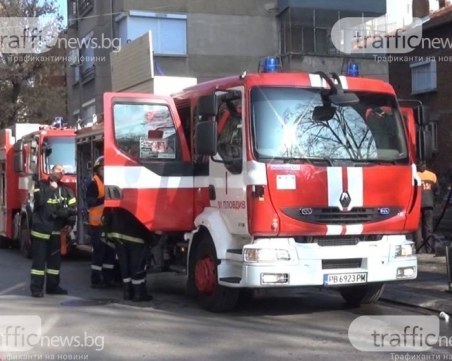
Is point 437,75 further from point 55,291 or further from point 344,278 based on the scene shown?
point 344,278

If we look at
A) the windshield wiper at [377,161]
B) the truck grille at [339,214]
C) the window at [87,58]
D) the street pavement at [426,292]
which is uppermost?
the window at [87,58]

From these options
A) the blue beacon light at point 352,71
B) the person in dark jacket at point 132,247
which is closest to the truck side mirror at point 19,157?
the person in dark jacket at point 132,247

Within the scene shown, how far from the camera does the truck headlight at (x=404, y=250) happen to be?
26.8ft

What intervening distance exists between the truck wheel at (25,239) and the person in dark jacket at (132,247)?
6137mm

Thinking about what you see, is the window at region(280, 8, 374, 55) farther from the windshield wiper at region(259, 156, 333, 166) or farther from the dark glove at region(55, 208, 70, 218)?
the windshield wiper at region(259, 156, 333, 166)

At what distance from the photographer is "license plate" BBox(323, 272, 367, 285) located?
25.5 feet

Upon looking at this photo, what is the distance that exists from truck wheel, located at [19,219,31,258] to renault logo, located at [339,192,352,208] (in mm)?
8838

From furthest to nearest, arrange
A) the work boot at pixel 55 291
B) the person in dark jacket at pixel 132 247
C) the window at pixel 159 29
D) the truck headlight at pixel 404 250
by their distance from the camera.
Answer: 1. the window at pixel 159 29
2. the work boot at pixel 55 291
3. the person in dark jacket at pixel 132 247
4. the truck headlight at pixel 404 250

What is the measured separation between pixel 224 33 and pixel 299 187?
69.4ft

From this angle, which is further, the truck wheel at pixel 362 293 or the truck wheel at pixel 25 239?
the truck wheel at pixel 25 239

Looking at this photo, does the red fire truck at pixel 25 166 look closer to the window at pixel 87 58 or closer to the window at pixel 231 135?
the window at pixel 231 135

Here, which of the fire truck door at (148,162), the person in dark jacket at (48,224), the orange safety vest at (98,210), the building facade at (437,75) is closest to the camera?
the fire truck door at (148,162)

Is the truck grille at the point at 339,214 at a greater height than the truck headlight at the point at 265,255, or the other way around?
the truck grille at the point at 339,214

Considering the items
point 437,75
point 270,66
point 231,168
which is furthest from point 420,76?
point 231,168
